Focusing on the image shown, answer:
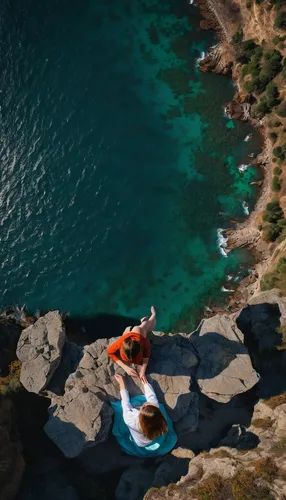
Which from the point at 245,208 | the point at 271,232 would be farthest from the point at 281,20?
the point at 271,232

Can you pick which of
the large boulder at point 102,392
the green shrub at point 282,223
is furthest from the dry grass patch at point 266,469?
the green shrub at point 282,223

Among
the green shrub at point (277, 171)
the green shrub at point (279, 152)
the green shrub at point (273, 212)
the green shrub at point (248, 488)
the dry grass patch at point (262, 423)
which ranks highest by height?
the green shrub at point (279, 152)

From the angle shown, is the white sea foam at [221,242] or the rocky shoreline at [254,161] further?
the white sea foam at [221,242]

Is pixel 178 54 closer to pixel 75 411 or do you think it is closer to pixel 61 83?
pixel 61 83

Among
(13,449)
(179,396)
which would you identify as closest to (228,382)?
(179,396)

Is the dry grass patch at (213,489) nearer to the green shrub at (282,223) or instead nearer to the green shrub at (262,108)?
the green shrub at (282,223)

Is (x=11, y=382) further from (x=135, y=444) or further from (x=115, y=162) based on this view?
(x=115, y=162)
